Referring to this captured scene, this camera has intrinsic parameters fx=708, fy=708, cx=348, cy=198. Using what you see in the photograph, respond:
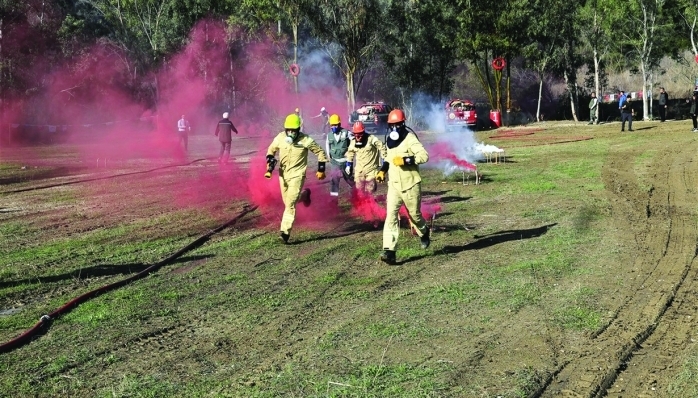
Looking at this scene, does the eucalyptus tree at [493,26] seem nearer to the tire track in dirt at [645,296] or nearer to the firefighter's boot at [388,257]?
the tire track in dirt at [645,296]

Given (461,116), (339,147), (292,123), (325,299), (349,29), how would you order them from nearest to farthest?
(325,299) → (292,123) → (339,147) → (461,116) → (349,29)

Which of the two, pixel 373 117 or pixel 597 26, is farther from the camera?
pixel 597 26

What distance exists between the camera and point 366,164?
14.2m

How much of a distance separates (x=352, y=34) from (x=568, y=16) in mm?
14474

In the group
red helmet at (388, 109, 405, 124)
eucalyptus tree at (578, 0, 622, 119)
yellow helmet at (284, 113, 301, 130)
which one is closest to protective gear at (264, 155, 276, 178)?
yellow helmet at (284, 113, 301, 130)

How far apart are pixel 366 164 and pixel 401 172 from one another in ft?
13.0

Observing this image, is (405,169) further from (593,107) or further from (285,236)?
(593,107)

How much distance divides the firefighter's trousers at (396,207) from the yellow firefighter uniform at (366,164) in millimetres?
3713

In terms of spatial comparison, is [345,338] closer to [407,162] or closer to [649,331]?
[649,331]

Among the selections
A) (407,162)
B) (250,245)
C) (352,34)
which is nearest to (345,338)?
(407,162)

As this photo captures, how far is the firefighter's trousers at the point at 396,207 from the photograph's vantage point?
10023 mm

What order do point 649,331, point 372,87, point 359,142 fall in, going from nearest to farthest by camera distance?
point 649,331 < point 359,142 < point 372,87

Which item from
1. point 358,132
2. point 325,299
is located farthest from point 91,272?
point 358,132

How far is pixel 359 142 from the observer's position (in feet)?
45.3
